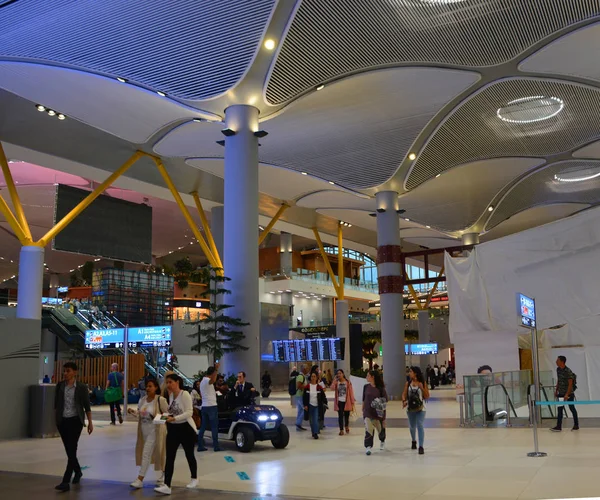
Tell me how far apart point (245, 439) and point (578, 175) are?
23.1 metres

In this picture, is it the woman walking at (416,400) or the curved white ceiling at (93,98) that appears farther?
the curved white ceiling at (93,98)

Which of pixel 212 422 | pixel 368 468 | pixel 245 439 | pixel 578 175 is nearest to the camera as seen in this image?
pixel 368 468

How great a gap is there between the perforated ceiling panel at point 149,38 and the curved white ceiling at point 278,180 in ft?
25.5

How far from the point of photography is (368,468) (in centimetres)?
874

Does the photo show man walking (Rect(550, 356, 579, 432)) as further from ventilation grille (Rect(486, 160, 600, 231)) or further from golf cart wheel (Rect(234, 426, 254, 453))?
ventilation grille (Rect(486, 160, 600, 231))

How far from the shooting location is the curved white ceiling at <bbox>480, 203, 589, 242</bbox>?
33.5 meters

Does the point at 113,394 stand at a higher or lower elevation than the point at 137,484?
higher

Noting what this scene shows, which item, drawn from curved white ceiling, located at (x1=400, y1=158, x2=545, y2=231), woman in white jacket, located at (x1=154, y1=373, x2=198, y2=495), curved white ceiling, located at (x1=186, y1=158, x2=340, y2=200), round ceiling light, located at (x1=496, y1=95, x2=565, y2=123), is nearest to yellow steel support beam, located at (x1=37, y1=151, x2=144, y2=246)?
curved white ceiling, located at (x1=186, y1=158, x2=340, y2=200)

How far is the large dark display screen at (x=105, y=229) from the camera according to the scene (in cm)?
2356

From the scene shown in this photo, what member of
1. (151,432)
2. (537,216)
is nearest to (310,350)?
(151,432)

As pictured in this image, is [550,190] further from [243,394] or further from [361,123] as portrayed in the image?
[243,394]

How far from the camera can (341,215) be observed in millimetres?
33688

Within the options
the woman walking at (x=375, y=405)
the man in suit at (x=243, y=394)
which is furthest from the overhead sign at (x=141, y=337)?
the woman walking at (x=375, y=405)

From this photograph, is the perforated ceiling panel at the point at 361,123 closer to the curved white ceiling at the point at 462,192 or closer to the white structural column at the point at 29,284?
the curved white ceiling at the point at 462,192
